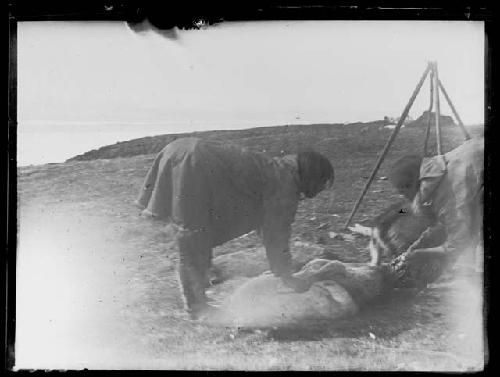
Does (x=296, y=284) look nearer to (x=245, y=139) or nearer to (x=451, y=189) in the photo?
(x=245, y=139)

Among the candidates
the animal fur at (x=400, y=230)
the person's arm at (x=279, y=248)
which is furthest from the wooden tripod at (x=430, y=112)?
the person's arm at (x=279, y=248)

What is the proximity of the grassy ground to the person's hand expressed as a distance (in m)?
0.14

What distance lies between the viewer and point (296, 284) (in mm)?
2229

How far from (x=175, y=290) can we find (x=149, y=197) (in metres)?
0.38

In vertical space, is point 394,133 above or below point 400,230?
above

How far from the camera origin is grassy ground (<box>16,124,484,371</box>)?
219 cm

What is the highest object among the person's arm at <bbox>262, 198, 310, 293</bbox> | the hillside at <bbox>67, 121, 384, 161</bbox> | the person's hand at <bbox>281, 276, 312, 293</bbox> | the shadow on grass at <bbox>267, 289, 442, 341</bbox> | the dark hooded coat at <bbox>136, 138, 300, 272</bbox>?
the hillside at <bbox>67, 121, 384, 161</bbox>

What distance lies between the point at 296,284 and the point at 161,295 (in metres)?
0.53

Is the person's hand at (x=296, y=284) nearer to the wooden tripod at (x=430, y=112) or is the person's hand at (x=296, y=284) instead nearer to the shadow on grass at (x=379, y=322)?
the shadow on grass at (x=379, y=322)

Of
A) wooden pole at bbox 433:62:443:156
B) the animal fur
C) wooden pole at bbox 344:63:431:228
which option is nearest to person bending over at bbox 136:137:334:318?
wooden pole at bbox 344:63:431:228

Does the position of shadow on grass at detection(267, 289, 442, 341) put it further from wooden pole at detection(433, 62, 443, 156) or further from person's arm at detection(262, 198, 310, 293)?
wooden pole at detection(433, 62, 443, 156)

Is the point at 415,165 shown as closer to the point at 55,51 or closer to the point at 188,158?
the point at 188,158

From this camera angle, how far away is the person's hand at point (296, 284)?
2.22 metres

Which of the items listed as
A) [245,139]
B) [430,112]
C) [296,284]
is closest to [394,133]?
[430,112]
